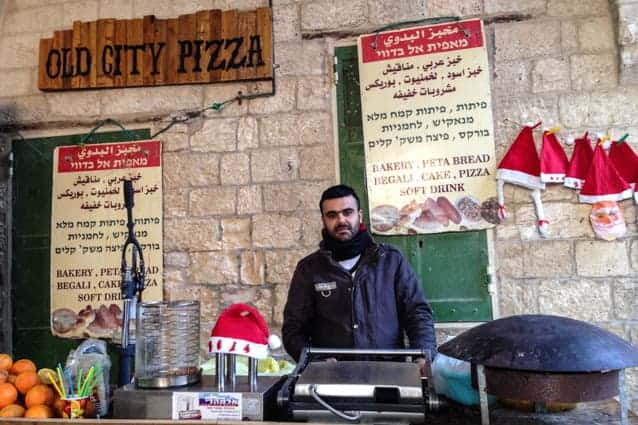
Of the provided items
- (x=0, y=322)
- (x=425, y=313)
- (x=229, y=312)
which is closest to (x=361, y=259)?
(x=425, y=313)

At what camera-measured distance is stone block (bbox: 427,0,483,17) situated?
339 centimetres

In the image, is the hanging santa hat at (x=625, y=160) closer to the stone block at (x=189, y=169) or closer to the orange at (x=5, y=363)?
the stone block at (x=189, y=169)

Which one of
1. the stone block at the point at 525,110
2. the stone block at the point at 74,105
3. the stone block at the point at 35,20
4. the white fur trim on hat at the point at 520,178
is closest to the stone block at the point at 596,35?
the stone block at the point at 525,110

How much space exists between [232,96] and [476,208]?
182 cm

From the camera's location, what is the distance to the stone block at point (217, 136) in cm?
358

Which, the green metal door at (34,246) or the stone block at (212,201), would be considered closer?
the stone block at (212,201)

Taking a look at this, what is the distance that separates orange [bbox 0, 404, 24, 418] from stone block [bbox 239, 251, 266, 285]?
1.95 metres

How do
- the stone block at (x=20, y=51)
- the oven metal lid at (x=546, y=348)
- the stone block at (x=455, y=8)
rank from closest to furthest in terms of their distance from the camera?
the oven metal lid at (x=546, y=348)
the stone block at (x=455, y=8)
the stone block at (x=20, y=51)

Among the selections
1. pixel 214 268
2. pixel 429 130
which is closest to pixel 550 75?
pixel 429 130

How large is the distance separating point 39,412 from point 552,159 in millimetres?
2914

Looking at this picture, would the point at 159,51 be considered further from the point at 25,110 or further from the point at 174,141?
the point at 25,110

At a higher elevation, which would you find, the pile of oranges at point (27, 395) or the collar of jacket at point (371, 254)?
the collar of jacket at point (371, 254)

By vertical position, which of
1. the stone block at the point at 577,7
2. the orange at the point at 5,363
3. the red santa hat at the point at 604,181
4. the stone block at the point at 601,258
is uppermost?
the stone block at the point at 577,7

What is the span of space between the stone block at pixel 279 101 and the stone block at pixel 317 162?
34 centimetres
